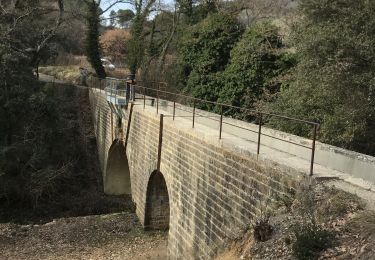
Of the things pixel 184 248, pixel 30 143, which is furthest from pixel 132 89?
pixel 184 248

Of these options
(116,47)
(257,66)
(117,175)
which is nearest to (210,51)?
(257,66)

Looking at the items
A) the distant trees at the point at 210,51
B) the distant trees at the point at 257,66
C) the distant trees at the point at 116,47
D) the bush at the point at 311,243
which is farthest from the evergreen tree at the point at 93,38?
the bush at the point at 311,243

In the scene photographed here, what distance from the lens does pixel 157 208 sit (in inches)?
618

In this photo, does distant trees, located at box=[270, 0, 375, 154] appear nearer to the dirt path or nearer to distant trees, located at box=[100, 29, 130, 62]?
the dirt path

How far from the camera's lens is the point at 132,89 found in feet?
60.1

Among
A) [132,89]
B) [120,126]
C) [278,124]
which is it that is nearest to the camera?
[278,124]

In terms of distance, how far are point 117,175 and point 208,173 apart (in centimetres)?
1355

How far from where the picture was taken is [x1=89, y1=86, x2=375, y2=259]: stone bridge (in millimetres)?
7582

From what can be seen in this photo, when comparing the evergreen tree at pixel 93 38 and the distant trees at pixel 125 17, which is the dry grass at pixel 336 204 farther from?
the distant trees at pixel 125 17

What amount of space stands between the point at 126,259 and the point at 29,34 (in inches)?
748

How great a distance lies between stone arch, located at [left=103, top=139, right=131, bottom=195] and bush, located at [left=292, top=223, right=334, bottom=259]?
17262mm

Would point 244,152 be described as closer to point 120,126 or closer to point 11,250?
point 11,250

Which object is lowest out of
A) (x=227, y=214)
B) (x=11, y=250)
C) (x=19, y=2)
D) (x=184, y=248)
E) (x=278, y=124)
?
(x=11, y=250)

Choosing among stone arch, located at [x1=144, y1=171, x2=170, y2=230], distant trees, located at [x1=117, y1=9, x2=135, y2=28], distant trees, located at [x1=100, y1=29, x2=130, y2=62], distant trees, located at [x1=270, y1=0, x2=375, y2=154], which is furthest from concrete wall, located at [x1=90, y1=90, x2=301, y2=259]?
distant trees, located at [x1=100, y1=29, x2=130, y2=62]
